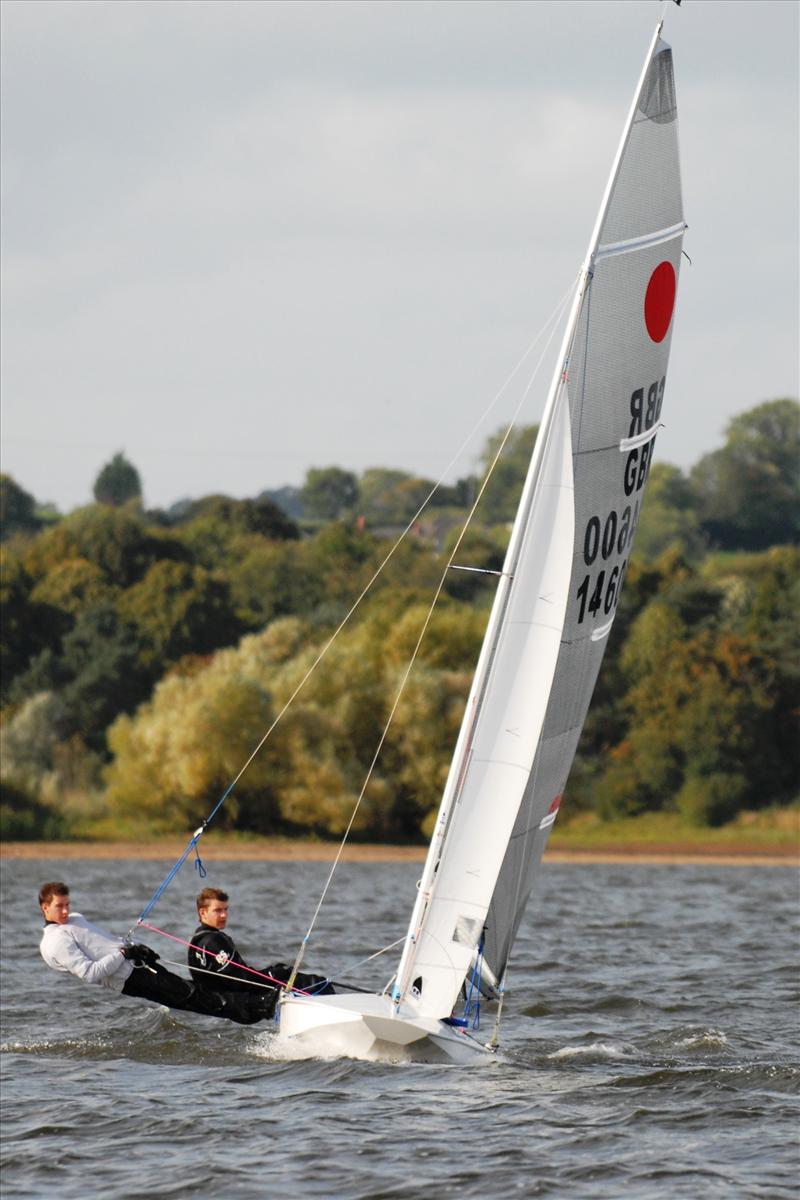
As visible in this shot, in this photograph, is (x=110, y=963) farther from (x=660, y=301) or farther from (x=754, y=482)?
(x=754, y=482)

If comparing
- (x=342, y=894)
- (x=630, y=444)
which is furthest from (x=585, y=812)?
(x=630, y=444)

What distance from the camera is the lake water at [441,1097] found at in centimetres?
1122

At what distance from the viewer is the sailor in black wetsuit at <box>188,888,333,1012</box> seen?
1437 centimetres

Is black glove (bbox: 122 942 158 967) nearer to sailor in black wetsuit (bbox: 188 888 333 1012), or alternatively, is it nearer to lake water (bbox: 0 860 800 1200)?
sailor in black wetsuit (bbox: 188 888 333 1012)

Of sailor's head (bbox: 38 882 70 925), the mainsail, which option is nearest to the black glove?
sailor's head (bbox: 38 882 70 925)

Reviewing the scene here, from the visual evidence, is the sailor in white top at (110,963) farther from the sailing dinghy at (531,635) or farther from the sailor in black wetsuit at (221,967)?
the sailing dinghy at (531,635)

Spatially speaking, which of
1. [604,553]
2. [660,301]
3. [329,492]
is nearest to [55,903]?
[604,553]

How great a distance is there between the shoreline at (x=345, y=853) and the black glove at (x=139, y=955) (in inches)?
1265

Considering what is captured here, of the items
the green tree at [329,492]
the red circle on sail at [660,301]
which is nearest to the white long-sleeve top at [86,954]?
the red circle on sail at [660,301]

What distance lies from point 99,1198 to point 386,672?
41465mm

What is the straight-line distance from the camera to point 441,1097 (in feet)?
43.2

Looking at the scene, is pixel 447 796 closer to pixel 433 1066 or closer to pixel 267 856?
pixel 433 1066

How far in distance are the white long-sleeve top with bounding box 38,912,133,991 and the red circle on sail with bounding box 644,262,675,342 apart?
607 centimetres

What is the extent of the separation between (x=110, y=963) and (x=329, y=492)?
147m
